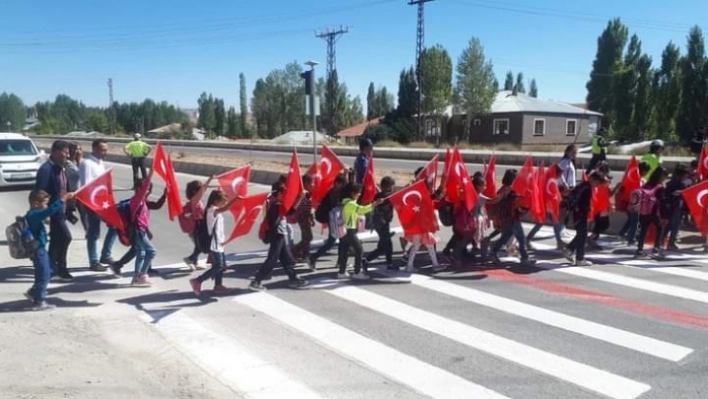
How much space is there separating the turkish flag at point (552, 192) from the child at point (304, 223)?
3.65m

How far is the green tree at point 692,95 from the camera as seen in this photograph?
115ft

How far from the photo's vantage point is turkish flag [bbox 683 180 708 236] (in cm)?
930

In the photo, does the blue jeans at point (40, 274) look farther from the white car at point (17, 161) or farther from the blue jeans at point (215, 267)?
the white car at point (17, 161)

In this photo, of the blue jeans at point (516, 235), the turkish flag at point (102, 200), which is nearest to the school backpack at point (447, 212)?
the blue jeans at point (516, 235)

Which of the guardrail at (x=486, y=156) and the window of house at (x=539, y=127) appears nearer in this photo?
the guardrail at (x=486, y=156)

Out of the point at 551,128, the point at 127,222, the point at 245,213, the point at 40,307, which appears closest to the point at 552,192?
the point at 245,213

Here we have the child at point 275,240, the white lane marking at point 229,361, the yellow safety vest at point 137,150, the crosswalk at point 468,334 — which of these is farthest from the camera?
the yellow safety vest at point 137,150

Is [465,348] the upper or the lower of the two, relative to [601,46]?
lower

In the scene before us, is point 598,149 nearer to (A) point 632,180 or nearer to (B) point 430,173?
(A) point 632,180

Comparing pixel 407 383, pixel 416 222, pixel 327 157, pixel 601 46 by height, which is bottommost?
pixel 407 383

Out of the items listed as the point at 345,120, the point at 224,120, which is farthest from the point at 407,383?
the point at 224,120

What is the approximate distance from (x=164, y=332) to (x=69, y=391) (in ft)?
4.85

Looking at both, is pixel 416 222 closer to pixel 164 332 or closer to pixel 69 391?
pixel 164 332

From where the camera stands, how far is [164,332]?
6016 millimetres
